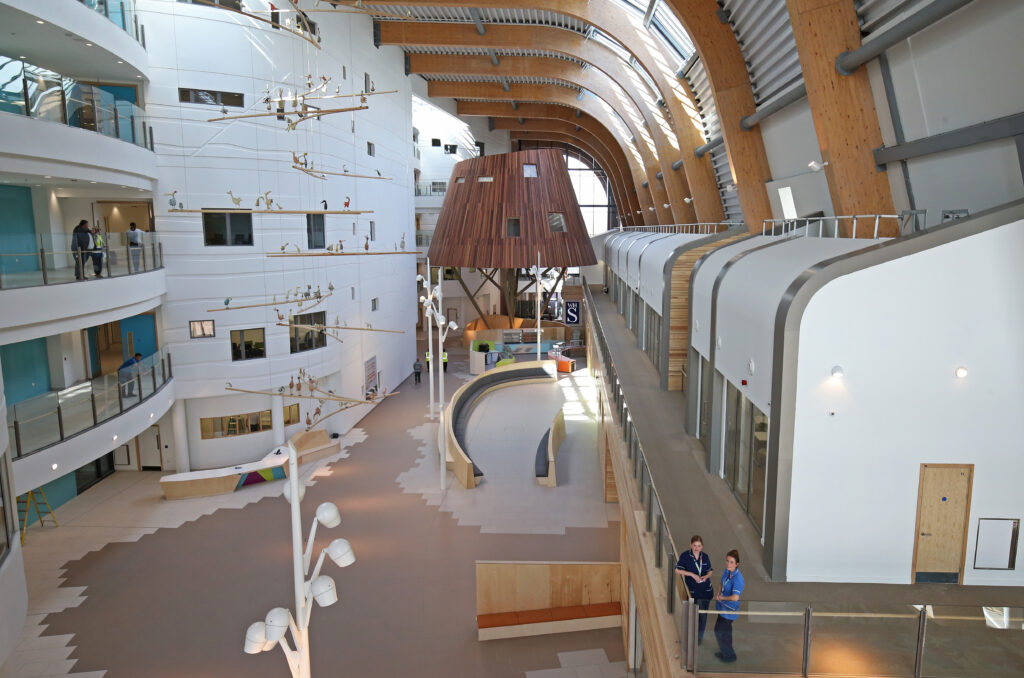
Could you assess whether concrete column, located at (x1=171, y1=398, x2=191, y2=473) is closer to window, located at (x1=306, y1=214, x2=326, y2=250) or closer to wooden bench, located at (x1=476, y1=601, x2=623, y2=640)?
window, located at (x1=306, y1=214, x2=326, y2=250)

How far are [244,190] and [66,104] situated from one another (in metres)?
5.97

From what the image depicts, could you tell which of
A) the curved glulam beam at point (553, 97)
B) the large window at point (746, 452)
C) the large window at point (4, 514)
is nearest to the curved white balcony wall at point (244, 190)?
the large window at point (4, 514)

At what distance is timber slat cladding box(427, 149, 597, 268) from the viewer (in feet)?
100

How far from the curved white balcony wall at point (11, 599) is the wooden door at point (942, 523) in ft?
30.3

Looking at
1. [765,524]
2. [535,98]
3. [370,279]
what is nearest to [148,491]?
[370,279]

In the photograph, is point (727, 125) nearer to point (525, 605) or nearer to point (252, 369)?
point (525, 605)

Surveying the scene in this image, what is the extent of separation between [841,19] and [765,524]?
22.4 ft

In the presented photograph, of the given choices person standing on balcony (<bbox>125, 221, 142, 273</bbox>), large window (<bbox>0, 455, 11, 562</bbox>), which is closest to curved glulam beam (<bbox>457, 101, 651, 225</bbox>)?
person standing on balcony (<bbox>125, 221, 142, 273</bbox>)

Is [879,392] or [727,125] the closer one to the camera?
[879,392]

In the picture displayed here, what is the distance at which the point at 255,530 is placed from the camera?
15.4m

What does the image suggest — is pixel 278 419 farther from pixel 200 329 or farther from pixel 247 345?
pixel 200 329

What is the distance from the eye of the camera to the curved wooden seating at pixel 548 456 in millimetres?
16766

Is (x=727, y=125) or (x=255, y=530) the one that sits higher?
(x=727, y=125)

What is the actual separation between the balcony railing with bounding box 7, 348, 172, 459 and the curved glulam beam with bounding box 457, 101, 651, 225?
3126 cm
